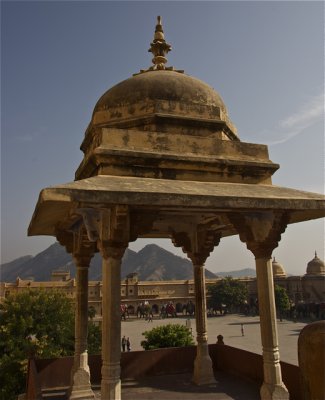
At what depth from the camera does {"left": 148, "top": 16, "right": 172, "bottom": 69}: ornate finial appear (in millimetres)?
9242

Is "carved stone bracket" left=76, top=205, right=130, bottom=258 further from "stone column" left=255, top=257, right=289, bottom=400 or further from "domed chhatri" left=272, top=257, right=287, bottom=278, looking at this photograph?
"domed chhatri" left=272, top=257, right=287, bottom=278

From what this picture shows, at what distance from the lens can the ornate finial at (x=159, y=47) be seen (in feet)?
30.3

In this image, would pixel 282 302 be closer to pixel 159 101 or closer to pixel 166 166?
pixel 159 101

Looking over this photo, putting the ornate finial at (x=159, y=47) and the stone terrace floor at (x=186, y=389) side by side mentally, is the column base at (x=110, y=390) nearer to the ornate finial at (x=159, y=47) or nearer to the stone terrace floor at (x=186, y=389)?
the stone terrace floor at (x=186, y=389)

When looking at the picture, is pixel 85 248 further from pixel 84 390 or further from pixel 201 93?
pixel 201 93

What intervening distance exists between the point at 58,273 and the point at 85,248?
204ft

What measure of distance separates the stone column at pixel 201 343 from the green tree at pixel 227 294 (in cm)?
4422

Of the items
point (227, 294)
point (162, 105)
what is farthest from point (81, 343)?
point (227, 294)

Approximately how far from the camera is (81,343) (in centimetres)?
865

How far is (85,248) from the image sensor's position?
28.9 ft

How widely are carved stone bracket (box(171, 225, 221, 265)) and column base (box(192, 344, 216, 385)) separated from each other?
2169 mm

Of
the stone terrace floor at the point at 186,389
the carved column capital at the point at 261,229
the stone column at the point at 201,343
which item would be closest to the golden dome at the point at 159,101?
the carved column capital at the point at 261,229

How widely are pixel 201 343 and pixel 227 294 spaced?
1757 inches

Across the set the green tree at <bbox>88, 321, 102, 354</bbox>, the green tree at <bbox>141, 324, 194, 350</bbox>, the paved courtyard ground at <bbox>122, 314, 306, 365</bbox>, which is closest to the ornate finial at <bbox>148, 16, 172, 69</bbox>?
the green tree at <bbox>141, 324, 194, 350</bbox>
